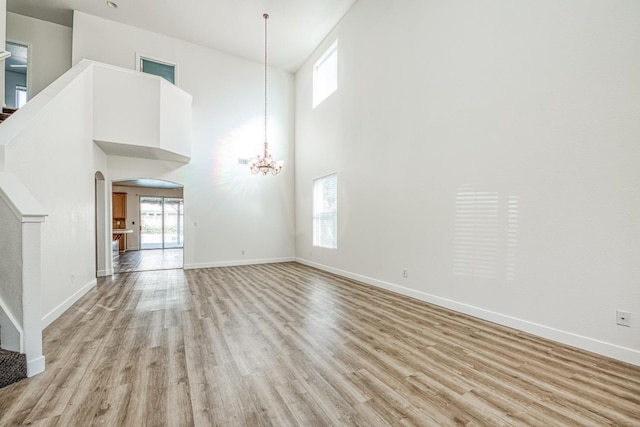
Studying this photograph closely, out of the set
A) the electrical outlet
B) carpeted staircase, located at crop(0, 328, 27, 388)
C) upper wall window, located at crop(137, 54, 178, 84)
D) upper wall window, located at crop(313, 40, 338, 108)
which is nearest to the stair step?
carpeted staircase, located at crop(0, 328, 27, 388)

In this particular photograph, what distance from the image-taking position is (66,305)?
382 centimetres

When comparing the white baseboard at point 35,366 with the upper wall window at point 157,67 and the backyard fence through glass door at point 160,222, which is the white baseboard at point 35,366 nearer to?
the upper wall window at point 157,67

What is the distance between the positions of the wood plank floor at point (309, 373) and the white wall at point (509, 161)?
1.68ft

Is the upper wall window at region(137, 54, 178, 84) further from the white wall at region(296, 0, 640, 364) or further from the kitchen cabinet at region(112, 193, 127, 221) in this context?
the kitchen cabinet at region(112, 193, 127, 221)

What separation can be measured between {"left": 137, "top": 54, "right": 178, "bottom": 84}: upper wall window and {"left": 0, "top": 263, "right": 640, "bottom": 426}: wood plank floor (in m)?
5.76

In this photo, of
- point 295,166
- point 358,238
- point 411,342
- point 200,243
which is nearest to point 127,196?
point 200,243

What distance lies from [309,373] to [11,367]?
2193mm

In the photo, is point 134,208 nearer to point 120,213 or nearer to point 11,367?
point 120,213

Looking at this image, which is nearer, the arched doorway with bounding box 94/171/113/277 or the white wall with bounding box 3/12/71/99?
the arched doorway with bounding box 94/171/113/277

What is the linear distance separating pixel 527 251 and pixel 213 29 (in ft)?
25.0

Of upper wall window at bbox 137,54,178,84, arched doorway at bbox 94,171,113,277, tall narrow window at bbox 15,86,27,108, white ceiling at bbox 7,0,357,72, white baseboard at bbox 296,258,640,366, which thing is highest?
white ceiling at bbox 7,0,357,72

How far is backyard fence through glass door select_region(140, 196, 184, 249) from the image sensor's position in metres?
12.4

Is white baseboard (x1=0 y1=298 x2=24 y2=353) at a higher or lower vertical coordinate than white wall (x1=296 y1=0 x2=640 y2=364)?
lower

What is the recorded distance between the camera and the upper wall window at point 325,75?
6630mm
